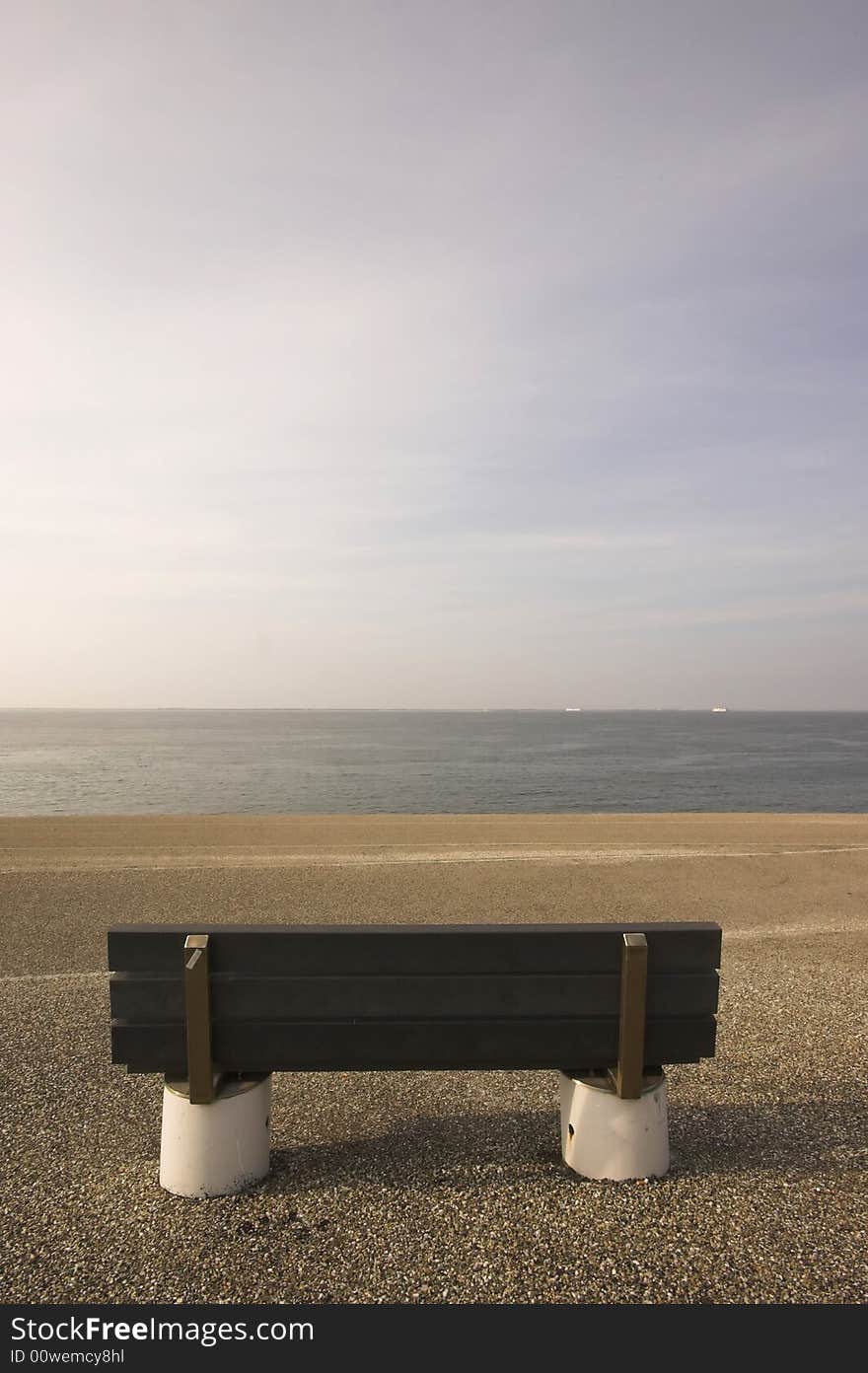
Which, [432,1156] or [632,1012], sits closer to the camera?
[632,1012]

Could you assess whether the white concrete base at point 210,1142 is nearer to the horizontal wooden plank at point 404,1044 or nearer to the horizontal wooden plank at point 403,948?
the horizontal wooden plank at point 404,1044

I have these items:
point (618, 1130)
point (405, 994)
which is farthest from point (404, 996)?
point (618, 1130)

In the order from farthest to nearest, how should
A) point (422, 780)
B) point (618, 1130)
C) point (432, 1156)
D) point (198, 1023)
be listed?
1. point (422, 780)
2. point (432, 1156)
3. point (618, 1130)
4. point (198, 1023)

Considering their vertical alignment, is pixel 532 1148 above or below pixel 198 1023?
below

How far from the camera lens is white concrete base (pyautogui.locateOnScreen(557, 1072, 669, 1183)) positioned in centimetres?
351

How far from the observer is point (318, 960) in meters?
3.42

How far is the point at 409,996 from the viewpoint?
3.45 metres

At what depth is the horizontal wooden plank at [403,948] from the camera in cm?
341

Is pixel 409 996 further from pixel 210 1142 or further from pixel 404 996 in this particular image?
pixel 210 1142

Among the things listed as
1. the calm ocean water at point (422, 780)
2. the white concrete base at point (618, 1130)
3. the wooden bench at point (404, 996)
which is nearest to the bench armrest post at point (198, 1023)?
the wooden bench at point (404, 996)

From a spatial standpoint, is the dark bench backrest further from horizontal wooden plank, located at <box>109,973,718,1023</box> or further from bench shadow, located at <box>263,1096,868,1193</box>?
bench shadow, located at <box>263,1096,868,1193</box>

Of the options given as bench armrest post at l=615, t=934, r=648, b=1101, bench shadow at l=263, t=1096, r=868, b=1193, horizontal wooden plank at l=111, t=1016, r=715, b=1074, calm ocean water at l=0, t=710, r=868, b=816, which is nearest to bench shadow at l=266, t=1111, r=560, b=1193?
bench shadow at l=263, t=1096, r=868, b=1193

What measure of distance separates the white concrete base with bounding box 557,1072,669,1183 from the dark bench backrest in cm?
15

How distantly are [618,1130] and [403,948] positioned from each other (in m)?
1.25
